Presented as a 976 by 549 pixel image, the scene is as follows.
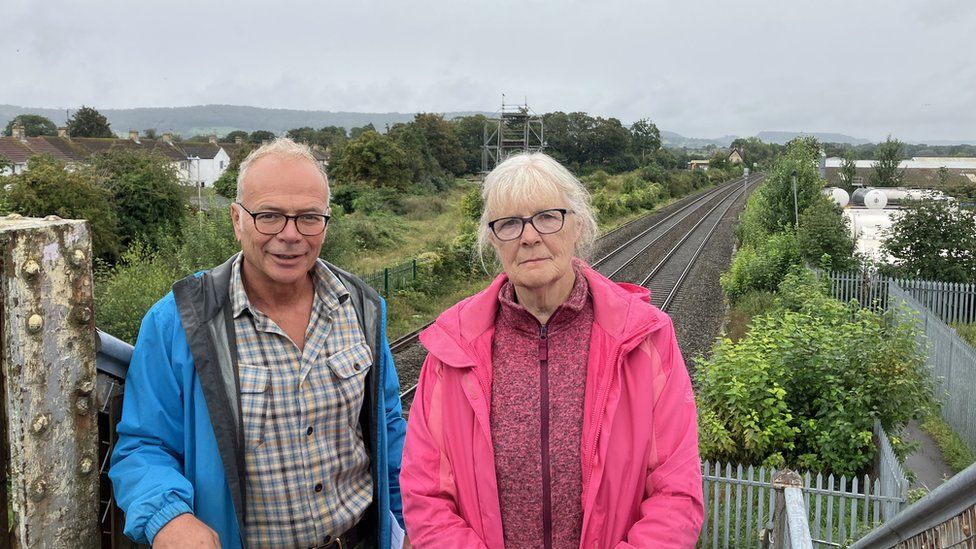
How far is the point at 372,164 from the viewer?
41.9m

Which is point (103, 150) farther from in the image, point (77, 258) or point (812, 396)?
point (77, 258)

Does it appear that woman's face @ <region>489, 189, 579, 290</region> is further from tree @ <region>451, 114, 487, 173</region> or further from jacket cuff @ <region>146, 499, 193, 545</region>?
tree @ <region>451, 114, 487, 173</region>

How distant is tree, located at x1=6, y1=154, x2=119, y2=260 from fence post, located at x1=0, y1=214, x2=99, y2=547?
1840 centimetres

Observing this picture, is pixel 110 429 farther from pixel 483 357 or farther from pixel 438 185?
pixel 438 185

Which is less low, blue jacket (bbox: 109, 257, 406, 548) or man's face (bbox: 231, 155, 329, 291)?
man's face (bbox: 231, 155, 329, 291)

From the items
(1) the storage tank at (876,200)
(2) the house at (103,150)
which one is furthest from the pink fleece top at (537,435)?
(1) the storage tank at (876,200)

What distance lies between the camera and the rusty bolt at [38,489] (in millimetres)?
1644

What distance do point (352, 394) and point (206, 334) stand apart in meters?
0.47

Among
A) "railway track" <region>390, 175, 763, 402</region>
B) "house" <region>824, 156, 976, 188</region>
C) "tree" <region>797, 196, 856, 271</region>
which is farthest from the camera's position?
"house" <region>824, 156, 976, 188</region>

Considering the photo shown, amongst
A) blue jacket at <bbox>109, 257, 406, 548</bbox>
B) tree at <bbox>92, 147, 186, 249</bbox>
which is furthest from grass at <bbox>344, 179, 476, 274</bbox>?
blue jacket at <bbox>109, 257, 406, 548</bbox>

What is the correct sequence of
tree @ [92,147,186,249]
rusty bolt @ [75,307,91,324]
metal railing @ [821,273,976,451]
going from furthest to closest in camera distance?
tree @ [92,147,186,249] < metal railing @ [821,273,976,451] < rusty bolt @ [75,307,91,324]

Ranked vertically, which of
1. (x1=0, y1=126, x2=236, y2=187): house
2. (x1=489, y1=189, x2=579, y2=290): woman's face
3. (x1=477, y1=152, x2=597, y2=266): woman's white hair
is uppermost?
(x1=0, y1=126, x2=236, y2=187): house

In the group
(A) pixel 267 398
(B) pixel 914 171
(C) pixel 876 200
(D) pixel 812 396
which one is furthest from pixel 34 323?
(B) pixel 914 171

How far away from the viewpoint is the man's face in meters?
2.22
